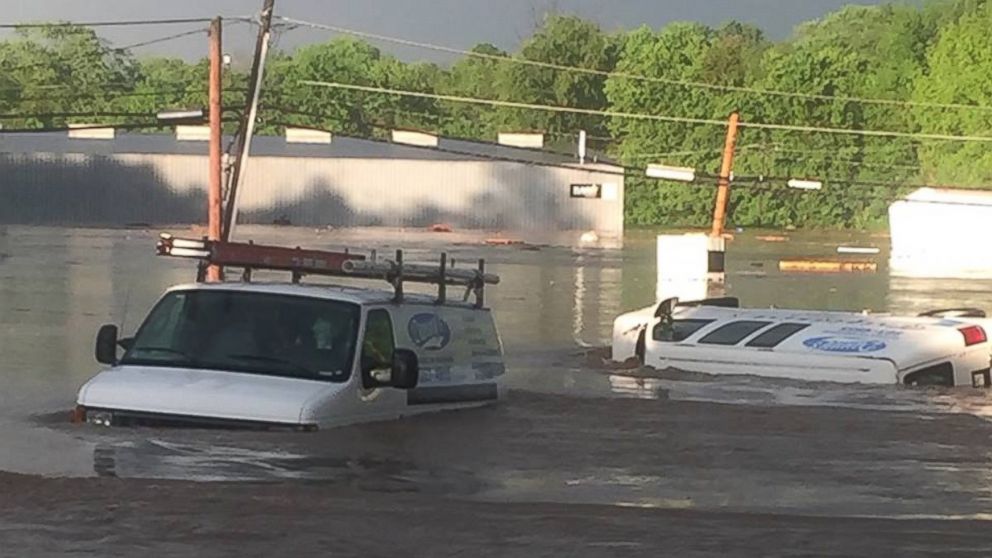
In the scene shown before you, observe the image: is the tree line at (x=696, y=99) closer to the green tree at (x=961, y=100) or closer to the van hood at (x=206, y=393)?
the green tree at (x=961, y=100)

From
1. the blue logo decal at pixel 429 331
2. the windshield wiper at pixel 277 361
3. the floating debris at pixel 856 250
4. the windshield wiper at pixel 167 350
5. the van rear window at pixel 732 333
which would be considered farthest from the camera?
the floating debris at pixel 856 250

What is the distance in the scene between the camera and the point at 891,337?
22859 mm

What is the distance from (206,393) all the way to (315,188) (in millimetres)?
72289

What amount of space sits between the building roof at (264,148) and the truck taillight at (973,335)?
2372 inches

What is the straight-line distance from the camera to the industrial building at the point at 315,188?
84.9 m

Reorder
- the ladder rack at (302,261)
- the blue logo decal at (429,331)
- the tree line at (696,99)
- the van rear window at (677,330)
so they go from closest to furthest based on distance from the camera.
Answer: the blue logo decal at (429,331), the ladder rack at (302,261), the van rear window at (677,330), the tree line at (696,99)

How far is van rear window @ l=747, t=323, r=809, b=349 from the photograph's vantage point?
917 inches

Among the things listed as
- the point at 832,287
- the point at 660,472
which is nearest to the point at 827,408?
the point at 660,472

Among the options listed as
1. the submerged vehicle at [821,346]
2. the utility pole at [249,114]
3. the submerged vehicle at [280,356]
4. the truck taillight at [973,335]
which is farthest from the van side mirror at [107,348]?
the utility pole at [249,114]

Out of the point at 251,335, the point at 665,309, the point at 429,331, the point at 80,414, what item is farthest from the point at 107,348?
the point at 665,309

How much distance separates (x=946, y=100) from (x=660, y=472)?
79.4m

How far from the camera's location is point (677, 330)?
2436 centimetres

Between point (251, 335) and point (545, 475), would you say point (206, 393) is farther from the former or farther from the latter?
point (545, 475)

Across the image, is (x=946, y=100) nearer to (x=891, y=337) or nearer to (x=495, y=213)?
(x=495, y=213)
